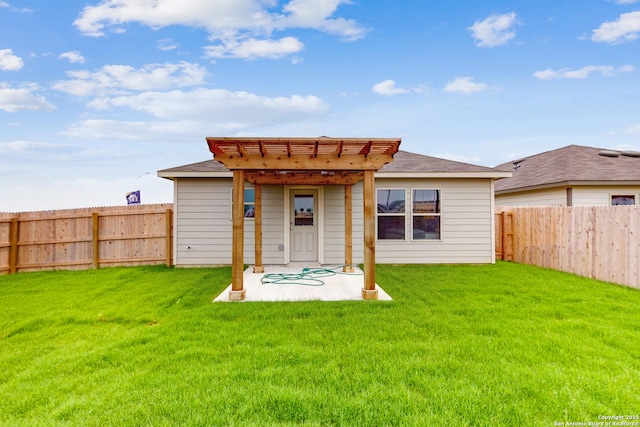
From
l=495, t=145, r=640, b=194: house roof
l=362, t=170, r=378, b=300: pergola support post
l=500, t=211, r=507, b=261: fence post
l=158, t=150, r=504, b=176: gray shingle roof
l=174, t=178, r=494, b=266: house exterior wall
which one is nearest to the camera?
l=362, t=170, r=378, b=300: pergola support post

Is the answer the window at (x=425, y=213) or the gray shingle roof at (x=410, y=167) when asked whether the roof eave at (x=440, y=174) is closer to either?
the gray shingle roof at (x=410, y=167)

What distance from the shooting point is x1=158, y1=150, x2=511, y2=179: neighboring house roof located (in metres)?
8.16

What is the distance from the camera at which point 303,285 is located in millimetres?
6277

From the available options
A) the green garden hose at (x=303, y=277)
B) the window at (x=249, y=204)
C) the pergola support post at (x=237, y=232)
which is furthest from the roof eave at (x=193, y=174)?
the pergola support post at (x=237, y=232)

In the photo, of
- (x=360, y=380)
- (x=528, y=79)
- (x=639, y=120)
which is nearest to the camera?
(x=360, y=380)

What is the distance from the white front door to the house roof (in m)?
7.79

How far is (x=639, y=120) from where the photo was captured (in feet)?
40.6

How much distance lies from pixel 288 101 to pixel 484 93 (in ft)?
23.5

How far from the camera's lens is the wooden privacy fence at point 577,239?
6.23 meters

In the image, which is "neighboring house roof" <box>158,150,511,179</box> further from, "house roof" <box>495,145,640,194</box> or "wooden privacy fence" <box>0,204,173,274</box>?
"house roof" <box>495,145,640,194</box>

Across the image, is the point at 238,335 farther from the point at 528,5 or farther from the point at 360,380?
the point at 528,5

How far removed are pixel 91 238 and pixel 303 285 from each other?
6354 millimetres

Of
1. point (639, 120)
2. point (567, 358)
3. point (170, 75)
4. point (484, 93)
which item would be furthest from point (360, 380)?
point (639, 120)

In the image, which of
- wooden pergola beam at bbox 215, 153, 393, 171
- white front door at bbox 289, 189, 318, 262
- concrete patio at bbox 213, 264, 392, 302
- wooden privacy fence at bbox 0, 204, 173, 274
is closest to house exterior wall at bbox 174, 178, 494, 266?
white front door at bbox 289, 189, 318, 262
